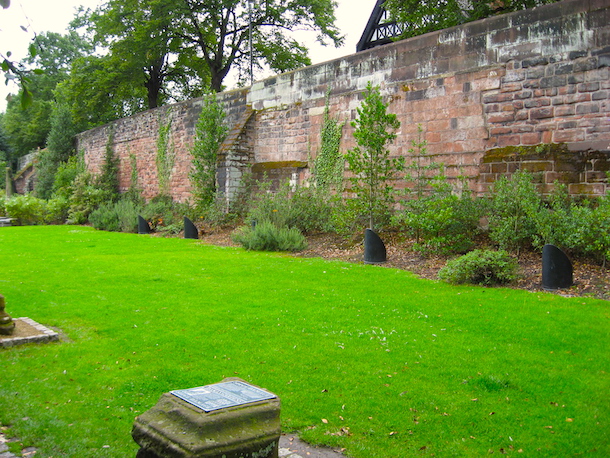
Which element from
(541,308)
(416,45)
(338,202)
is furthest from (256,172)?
(541,308)

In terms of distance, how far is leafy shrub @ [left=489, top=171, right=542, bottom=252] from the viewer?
815 cm

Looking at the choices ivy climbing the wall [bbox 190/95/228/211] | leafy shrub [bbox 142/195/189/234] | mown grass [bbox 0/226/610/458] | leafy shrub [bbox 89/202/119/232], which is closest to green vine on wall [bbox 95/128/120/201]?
leafy shrub [bbox 89/202/119/232]

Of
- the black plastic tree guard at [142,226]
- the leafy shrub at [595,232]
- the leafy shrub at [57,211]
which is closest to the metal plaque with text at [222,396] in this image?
the leafy shrub at [595,232]

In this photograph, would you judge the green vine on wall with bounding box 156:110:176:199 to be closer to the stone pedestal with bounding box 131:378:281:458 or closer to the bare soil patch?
the bare soil patch

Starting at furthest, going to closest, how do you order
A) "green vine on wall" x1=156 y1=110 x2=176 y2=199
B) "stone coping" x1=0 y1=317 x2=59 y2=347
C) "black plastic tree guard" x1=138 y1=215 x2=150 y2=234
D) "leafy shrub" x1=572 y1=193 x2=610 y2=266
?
1. "green vine on wall" x1=156 y1=110 x2=176 y2=199
2. "black plastic tree guard" x1=138 y1=215 x2=150 y2=234
3. "leafy shrub" x1=572 y1=193 x2=610 y2=266
4. "stone coping" x1=0 y1=317 x2=59 y2=347

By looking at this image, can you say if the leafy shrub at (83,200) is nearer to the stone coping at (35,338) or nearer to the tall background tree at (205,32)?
the tall background tree at (205,32)

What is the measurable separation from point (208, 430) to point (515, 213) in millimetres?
7309

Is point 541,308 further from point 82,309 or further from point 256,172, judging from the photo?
point 256,172

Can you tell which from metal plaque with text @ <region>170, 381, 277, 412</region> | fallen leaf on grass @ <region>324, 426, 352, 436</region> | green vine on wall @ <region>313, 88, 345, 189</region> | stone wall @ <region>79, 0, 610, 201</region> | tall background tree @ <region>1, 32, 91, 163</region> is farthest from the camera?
tall background tree @ <region>1, 32, 91, 163</region>

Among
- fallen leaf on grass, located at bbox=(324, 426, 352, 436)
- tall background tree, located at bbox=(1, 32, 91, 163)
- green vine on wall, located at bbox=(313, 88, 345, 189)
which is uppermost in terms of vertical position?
tall background tree, located at bbox=(1, 32, 91, 163)

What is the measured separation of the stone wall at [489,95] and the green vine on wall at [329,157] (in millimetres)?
220

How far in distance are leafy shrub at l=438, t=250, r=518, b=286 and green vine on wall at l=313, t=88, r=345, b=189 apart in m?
5.61

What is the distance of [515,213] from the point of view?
8.43 m

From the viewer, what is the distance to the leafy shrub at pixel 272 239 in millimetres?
11133
